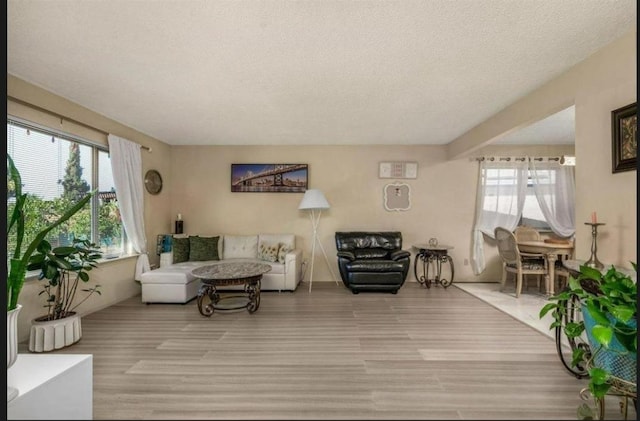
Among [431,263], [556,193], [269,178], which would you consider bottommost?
[431,263]

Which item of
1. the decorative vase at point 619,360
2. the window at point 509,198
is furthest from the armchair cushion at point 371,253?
the decorative vase at point 619,360

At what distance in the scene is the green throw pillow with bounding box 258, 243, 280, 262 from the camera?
487 centimetres

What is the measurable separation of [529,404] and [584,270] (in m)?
0.92

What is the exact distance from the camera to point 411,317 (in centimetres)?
349

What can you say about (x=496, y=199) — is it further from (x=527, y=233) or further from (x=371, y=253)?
(x=371, y=253)

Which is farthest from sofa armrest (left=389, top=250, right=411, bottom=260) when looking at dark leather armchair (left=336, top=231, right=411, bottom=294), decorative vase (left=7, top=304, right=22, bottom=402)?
decorative vase (left=7, top=304, right=22, bottom=402)

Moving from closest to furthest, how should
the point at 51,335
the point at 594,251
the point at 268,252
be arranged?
the point at 594,251 < the point at 51,335 < the point at 268,252

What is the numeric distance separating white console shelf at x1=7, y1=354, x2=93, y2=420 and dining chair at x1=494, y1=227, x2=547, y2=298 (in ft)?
16.3

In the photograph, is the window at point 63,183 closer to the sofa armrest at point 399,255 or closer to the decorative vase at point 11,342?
the decorative vase at point 11,342

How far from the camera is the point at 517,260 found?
14.5ft

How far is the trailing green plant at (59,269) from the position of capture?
2.57 m

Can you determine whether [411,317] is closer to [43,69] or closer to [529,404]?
[529,404]

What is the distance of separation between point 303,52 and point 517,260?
13.7ft

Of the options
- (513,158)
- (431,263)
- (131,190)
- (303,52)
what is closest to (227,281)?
(131,190)
